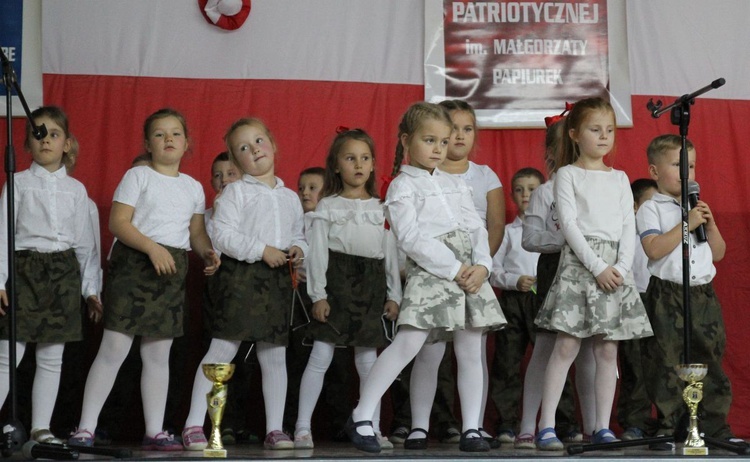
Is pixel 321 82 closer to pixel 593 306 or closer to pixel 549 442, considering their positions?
pixel 593 306

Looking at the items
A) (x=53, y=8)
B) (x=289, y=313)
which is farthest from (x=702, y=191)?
(x=53, y=8)

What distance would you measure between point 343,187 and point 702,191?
2.05 metres

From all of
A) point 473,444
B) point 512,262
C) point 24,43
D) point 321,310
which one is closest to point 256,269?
point 321,310

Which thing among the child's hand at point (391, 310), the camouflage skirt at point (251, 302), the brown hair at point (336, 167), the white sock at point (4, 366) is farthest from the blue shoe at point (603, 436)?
the white sock at point (4, 366)

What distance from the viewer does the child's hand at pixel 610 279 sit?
348 cm

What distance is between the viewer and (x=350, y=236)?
4.05 metres

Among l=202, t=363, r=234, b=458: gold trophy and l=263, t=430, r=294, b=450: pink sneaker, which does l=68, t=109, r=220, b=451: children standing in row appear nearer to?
l=263, t=430, r=294, b=450: pink sneaker

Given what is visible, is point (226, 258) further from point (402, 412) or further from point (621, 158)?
point (621, 158)

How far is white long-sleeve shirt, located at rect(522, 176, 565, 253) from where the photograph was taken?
156 inches

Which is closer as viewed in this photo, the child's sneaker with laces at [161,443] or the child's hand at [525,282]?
the child's sneaker with laces at [161,443]

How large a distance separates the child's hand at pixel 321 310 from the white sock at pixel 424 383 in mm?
417

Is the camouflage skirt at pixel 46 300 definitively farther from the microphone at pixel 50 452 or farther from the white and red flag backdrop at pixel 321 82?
the white and red flag backdrop at pixel 321 82

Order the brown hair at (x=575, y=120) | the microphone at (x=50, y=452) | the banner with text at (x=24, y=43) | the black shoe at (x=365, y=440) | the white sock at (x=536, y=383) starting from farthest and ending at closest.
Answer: the banner with text at (x=24, y=43)
the white sock at (x=536, y=383)
the brown hair at (x=575, y=120)
the black shoe at (x=365, y=440)
the microphone at (x=50, y=452)

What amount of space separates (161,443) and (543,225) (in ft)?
A: 5.46
